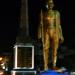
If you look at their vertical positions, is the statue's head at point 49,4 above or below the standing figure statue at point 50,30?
above

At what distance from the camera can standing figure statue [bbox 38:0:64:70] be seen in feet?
30.2

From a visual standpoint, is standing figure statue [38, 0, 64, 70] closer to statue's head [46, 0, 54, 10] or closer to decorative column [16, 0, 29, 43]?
statue's head [46, 0, 54, 10]

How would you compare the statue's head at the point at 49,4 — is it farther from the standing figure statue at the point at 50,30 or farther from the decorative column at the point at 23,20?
the decorative column at the point at 23,20

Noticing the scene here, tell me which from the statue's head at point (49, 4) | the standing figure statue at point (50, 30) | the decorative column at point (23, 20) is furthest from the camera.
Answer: the decorative column at point (23, 20)

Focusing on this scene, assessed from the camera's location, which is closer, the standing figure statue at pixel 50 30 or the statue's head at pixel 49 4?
the statue's head at pixel 49 4

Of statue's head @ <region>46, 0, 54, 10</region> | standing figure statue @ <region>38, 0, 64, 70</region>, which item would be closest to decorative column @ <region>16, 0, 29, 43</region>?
standing figure statue @ <region>38, 0, 64, 70</region>

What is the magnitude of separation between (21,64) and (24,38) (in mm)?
754

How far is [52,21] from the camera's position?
9273mm

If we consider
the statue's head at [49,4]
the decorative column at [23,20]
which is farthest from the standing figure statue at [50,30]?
the decorative column at [23,20]

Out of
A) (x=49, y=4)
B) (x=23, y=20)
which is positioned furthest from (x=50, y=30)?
(x=23, y=20)

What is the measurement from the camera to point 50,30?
9281mm

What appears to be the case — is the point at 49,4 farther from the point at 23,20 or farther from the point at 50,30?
the point at 23,20

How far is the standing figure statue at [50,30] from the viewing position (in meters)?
9.22

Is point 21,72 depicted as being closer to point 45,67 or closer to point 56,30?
point 45,67
